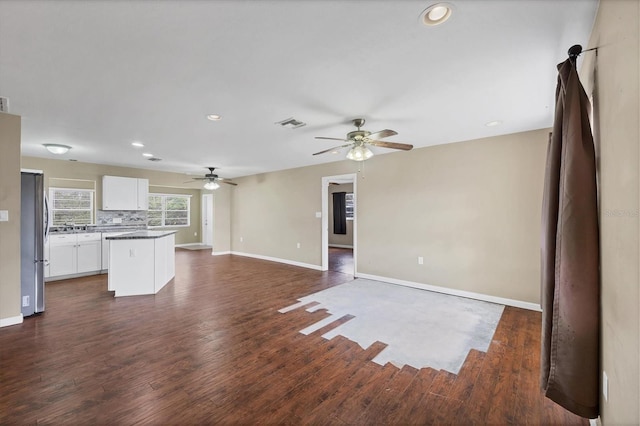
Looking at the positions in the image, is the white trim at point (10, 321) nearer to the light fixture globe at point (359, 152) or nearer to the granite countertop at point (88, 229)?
the granite countertop at point (88, 229)

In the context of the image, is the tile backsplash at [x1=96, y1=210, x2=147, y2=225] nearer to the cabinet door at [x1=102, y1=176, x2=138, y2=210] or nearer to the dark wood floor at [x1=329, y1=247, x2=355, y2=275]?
the cabinet door at [x1=102, y1=176, x2=138, y2=210]

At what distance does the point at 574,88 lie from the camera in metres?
1.45

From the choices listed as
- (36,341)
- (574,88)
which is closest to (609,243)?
(574,88)

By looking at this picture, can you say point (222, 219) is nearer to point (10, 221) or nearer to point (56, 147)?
point (56, 147)

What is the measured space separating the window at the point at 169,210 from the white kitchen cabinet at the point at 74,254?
3.79 meters

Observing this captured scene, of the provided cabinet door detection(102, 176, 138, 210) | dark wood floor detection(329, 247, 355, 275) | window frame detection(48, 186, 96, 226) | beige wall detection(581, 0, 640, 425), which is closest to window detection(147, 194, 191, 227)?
window frame detection(48, 186, 96, 226)

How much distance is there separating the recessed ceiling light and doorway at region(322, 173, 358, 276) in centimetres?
382

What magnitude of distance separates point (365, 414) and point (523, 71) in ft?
9.16

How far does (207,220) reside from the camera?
10477mm

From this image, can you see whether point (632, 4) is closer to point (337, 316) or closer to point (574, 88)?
point (574, 88)

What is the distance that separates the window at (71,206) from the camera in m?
6.13

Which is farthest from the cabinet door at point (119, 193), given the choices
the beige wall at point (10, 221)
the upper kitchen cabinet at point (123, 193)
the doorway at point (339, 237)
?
the doorway at point (339, 237)

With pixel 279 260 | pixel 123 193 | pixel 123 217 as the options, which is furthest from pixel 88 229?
pixel 279 260

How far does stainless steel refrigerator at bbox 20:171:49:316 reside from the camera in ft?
10.8
